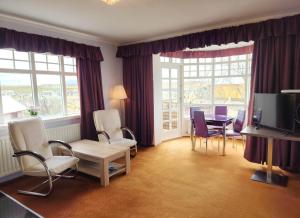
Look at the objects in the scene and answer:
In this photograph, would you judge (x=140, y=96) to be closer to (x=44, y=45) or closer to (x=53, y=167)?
(x=44, y=45)

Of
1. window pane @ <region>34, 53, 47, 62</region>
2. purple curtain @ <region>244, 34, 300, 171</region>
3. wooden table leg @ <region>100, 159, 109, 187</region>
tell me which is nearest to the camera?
wooden table leg @ <region>100, 159, 109, 187</region>

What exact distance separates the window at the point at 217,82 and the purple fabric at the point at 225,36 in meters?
1.47

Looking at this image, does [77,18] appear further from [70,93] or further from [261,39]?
[261,39]

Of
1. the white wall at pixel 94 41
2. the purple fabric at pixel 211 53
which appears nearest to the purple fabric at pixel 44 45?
the white wall at pixel 94 41

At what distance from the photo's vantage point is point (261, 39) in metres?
3.16

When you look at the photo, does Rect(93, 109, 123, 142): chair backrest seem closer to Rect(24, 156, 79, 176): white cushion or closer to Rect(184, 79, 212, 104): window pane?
Rect(24, 156, 79, 176): white cushion

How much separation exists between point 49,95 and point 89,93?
2.40 feet

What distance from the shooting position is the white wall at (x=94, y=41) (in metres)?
3.05

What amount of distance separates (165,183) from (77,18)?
276 centimetres

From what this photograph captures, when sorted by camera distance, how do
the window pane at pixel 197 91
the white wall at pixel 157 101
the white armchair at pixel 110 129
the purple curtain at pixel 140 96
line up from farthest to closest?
the window pane at pixel 197 91, the white wall at pixel 157 101, the purple curtain at pixel 140 96, the white armchair at pixel 110 129

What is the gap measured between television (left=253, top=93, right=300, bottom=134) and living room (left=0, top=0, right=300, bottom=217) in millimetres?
15

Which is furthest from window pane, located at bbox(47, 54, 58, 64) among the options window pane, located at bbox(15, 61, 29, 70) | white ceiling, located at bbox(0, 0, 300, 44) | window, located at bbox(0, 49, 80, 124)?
white ceiling, located at bbox(0, 0, 300, 44)

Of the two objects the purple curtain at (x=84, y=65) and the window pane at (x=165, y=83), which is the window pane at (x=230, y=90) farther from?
the purple curtain at (x=84, y=65)

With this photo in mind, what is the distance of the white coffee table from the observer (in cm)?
291
